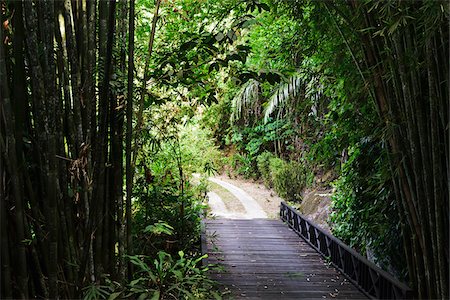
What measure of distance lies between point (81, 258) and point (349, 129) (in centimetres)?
254

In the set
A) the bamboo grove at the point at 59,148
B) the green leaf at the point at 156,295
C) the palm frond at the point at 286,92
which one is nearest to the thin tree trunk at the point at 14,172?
the bamboo grove at the point at 59,148

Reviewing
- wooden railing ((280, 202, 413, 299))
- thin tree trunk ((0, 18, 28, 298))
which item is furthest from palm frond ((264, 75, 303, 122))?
thin tree trunk ((0, 18, 28, 298))

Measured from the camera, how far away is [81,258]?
6.24ft

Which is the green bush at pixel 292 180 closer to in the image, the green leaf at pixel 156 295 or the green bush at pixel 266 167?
the green bush at pixel 266 167

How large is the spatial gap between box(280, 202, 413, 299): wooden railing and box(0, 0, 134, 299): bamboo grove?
6.08ft

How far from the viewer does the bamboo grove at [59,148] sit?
166 centimetres

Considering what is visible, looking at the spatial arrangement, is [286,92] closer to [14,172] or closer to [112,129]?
[112,129]

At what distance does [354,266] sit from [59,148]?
9.70 feet

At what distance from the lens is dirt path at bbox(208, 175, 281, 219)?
28.5ft

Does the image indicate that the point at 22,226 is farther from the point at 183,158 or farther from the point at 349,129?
the point at 183,158

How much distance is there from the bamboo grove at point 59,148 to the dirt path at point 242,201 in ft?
17.9

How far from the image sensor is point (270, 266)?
15.0ft

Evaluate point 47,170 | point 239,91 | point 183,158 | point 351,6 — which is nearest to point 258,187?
point 239,91

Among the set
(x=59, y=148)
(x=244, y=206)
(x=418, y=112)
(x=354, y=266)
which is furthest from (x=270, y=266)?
(x=244, y=206)
